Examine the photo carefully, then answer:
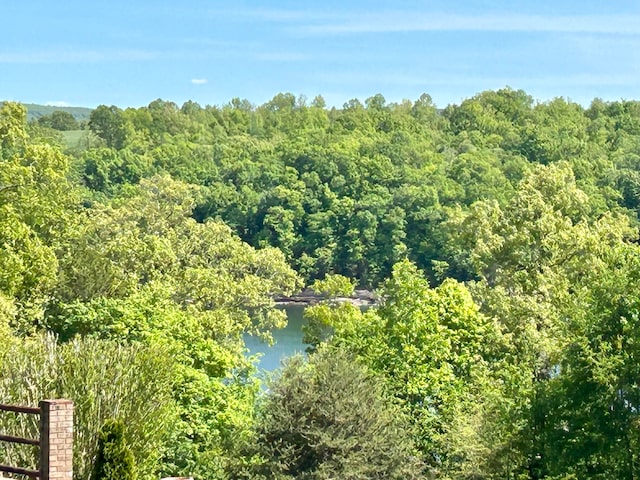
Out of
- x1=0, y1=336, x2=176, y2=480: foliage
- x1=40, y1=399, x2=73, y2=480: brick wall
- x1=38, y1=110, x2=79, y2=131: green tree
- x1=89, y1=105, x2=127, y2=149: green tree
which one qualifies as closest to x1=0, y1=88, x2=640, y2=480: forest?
x1=0, y1=336, x2=176, y2=480: foliage

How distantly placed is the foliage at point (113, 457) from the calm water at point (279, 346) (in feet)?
101

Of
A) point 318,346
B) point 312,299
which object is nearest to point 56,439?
point 318,346

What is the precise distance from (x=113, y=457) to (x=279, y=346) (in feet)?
144

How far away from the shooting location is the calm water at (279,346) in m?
52.8

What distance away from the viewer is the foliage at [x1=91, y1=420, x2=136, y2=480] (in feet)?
53.5

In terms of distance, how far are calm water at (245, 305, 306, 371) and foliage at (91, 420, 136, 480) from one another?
30879 mm

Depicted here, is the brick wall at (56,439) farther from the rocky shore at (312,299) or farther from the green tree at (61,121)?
the green tree at (61,121)

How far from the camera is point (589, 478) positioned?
78.8 feet

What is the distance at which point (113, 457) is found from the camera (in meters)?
16.4

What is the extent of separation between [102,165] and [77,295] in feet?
252

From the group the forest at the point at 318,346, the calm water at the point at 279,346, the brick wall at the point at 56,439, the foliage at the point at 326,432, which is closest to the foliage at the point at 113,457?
the forest at the point at 318,346

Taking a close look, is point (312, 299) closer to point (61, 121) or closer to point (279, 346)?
point (279, 346)

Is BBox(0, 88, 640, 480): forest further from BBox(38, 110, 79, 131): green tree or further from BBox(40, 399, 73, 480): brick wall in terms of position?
BBox(38, 110, 79, 131): green tree

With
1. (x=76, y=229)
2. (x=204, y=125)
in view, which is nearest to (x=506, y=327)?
(x=76, y=229)
